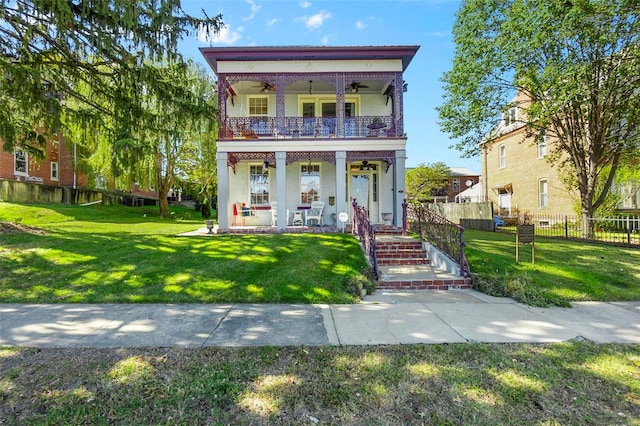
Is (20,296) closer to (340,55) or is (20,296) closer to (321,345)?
(321,345)

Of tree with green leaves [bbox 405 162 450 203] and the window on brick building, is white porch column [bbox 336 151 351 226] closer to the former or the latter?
the window on brick building

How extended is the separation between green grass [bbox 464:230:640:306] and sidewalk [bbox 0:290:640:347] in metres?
0.42

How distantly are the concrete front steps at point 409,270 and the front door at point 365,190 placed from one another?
4.11m

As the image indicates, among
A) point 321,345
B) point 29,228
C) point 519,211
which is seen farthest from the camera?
point 519,211

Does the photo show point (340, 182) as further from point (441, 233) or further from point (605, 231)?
point (605, 231)

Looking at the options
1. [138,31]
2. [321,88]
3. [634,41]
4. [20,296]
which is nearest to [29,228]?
[20,296]

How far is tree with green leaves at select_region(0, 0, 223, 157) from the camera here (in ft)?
20.7

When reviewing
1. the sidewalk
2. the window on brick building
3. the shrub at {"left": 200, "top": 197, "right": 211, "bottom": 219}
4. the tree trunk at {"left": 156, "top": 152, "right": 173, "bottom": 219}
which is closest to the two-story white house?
the sidewalk

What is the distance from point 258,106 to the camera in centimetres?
1405

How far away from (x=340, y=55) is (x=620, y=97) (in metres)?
10.9

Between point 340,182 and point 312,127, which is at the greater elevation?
point 312,127

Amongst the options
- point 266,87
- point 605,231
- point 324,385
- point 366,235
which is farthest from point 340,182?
point 605,231

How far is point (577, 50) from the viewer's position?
1120cm

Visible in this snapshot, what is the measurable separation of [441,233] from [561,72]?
7484 mm
